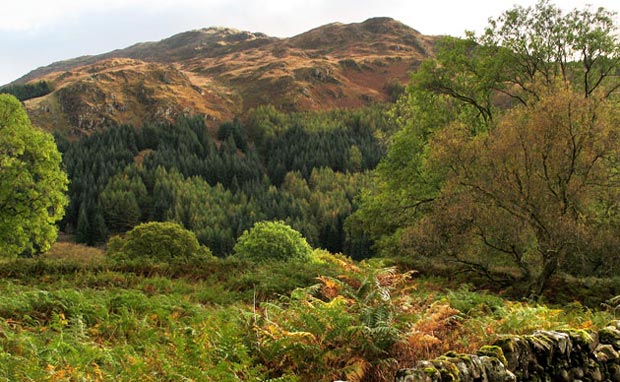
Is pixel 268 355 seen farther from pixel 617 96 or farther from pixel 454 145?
pixel 617 96

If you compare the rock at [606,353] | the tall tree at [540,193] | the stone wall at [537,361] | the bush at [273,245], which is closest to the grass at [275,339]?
the stone wall at [537,361]

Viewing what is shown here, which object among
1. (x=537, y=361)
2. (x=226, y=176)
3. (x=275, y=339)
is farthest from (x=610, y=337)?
(x=226, y=176)

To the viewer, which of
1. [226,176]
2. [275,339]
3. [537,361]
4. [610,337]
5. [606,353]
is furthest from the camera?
[226,176]

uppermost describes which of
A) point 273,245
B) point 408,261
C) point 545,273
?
point 545,273

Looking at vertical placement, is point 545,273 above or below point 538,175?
below

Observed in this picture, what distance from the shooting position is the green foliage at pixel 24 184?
86.9ft

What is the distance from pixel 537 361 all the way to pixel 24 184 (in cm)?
2877

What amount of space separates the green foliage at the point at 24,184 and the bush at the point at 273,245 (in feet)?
49.5

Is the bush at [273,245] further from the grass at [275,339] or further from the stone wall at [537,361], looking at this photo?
the stone wall at [537,361]

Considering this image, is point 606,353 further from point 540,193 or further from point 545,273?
point 540,193

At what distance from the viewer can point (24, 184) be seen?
88.4 feet

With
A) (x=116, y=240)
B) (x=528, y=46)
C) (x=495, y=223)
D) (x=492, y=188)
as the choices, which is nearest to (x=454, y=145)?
(x=492, y=188)

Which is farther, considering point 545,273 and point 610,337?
point 545,273

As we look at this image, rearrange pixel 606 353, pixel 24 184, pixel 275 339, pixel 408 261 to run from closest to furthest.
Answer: pixel 275 339
pixel 606 353
pixel 408 261
pixel 24 184
